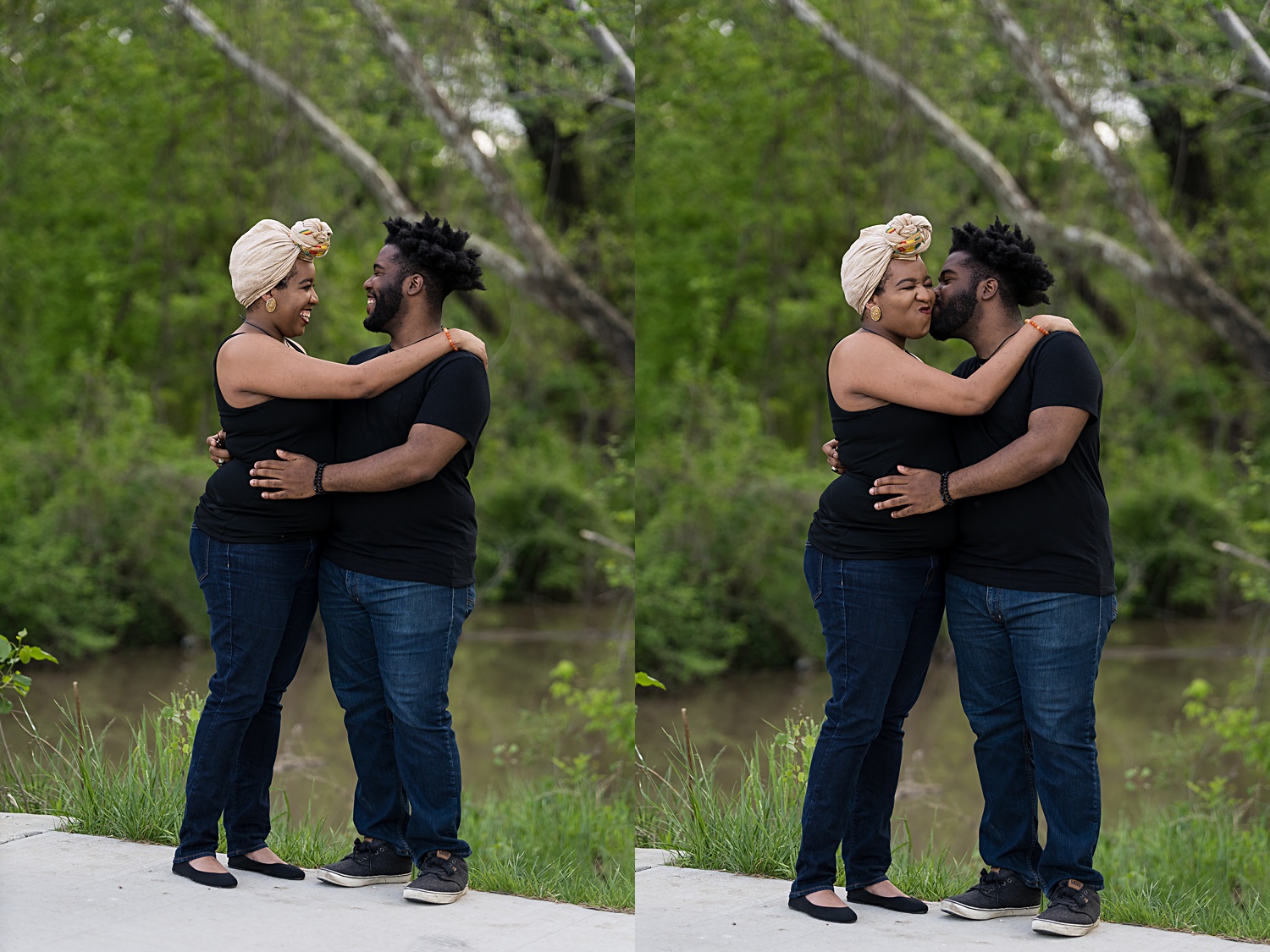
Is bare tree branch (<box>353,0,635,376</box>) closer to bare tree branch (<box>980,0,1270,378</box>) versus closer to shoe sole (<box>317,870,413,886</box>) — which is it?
bare tree branch (<box>980,0,1270,378</box>)

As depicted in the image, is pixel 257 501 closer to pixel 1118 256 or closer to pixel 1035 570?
pixel 1035 570

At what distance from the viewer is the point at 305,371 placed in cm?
294

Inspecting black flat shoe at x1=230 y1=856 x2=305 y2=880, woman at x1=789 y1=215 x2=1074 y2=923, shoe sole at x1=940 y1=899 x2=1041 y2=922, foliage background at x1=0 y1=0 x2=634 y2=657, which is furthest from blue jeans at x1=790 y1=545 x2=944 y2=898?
foliage background at x1=0 y1=0 x2=634 y2=657

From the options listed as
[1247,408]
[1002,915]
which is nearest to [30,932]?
[1002,915]

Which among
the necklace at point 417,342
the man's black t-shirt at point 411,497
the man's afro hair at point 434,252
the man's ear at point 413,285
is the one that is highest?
the man's afro hair at point 434,252

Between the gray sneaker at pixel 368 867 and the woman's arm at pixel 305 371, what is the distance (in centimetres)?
115

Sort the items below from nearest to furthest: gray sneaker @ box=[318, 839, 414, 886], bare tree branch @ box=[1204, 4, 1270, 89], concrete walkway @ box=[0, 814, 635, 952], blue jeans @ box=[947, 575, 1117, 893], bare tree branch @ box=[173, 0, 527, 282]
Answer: concrete walkway @ box=[0, 814, 635, 952]
blue jeans @ box=[947, 575, 1117, 893]
gray sneaker @ box=[318, 839, 414, 886]
bare tree branch @ box=[1204, 4, 1270, 89]
bare tree branch @ box=[173, 0, 527, 282]

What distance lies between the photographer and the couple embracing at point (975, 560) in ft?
9.29

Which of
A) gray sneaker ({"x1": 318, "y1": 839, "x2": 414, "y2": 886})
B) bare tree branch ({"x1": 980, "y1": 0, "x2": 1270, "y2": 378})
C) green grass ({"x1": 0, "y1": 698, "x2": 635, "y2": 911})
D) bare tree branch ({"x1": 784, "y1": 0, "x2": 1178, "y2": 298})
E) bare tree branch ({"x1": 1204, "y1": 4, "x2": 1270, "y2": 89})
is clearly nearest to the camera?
gray sneaker ({"x1": 318, "y1": 839, "x2": 414, "y2": 886})

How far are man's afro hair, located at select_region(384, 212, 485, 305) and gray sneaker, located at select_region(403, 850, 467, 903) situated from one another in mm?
1360

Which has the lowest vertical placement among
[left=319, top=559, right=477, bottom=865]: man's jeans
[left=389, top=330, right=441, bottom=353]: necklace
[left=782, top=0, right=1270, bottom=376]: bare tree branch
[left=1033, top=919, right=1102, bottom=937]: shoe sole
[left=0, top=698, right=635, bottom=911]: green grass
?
[left=0, top=698, right=635, bottom=911]: green grass

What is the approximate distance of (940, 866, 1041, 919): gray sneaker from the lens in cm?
303

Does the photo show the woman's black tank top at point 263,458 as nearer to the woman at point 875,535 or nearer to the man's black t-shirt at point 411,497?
the man's black t-shirt at point 411,497

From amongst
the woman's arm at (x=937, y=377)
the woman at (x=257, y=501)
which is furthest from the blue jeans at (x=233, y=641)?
the woman's arm at (x=937, y=377)
